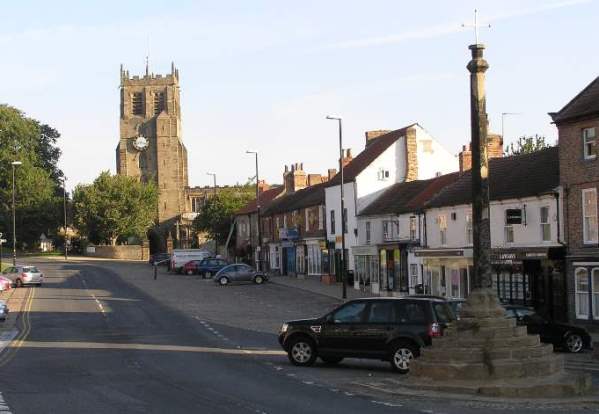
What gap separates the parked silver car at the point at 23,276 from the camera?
198ft

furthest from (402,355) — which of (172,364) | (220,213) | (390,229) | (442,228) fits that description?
(220,213)

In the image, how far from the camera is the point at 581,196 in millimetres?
33469

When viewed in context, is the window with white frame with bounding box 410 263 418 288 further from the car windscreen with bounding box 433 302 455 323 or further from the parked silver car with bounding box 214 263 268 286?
the car windscreen with bounding box 433 302 455 323

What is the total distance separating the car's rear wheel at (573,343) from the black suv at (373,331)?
6635 mm

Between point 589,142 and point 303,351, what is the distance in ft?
51.1

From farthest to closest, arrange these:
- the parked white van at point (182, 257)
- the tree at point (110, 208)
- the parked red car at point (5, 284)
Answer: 1. the tree at point (110, 208)
2. the parked white van at point (182, 257)
3. the parked red car at point (5, 284)

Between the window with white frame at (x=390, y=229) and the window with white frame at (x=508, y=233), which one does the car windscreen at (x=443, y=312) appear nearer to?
the window with white frame at (x=508, y=233)

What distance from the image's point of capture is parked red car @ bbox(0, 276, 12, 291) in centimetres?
5492

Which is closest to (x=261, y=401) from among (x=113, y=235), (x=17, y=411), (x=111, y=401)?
(x=111, y=401)

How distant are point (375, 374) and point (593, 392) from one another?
5267 mm

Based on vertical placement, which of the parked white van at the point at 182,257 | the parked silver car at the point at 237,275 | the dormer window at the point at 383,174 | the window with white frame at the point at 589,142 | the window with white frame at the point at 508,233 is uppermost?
the dormer window at the point at 383,174

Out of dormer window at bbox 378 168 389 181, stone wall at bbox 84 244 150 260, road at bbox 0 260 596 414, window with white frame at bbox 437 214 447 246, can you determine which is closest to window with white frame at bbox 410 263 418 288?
window with white frame at bbox 437 214 447 246

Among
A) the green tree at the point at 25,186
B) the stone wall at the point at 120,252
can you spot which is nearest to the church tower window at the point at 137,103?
the green tree at the point at 25,186

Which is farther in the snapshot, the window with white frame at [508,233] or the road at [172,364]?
the window with white frame at [508,233]
